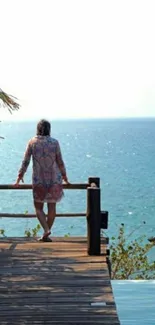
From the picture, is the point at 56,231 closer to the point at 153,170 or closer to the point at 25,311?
the point at 25,311

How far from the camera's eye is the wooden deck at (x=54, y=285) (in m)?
5.53

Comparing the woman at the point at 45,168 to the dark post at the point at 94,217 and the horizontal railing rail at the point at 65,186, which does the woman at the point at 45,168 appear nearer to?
the horizontal railing rail at the point at 65,186

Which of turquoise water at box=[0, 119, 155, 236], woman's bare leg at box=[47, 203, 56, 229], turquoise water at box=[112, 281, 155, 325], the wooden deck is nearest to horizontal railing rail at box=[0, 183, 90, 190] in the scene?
woman's bare leg at box=[47, 203, 56, 229]

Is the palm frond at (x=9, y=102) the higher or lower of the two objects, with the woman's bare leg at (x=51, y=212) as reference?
higher

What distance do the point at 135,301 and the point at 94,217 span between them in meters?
0.99

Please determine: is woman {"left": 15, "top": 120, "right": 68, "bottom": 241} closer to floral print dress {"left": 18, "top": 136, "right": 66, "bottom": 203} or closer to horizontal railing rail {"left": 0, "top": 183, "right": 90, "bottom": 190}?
floral print dress {"left": 18, "top": 136, "right": 66, "bottom": 203}

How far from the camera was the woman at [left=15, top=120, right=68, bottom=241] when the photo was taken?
26.0 ft

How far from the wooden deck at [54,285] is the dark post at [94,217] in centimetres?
11

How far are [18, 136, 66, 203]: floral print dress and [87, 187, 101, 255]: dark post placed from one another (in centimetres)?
62

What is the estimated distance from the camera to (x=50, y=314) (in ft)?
18.3

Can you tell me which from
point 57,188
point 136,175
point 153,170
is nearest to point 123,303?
point 57,188

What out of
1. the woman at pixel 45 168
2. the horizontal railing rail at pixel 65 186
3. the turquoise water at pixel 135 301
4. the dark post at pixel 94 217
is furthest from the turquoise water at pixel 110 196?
the dark post at pixel 94 217

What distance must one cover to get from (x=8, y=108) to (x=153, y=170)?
53.6m

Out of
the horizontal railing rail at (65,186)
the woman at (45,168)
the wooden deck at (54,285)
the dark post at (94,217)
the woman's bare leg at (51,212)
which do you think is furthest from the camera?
the horizontal railing rail at (65,186)
